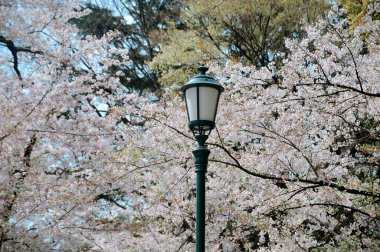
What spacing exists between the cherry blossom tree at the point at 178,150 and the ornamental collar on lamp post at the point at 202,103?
1334mm

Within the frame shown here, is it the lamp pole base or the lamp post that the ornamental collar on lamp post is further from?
the lamp pole base

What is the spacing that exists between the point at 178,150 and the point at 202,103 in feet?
9.55

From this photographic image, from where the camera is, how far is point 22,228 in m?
5.82

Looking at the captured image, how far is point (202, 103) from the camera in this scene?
388 centimetres

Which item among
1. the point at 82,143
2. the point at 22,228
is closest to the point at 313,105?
the point at 82,143

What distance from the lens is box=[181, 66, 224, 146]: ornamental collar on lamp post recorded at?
12.7 ft

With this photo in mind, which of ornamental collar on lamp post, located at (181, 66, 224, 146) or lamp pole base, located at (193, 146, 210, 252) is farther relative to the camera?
ornamental collar on lamp post, located at (181, 66, 224, 146)

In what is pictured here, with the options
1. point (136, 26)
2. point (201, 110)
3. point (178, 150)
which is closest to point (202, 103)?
point (201, 110)

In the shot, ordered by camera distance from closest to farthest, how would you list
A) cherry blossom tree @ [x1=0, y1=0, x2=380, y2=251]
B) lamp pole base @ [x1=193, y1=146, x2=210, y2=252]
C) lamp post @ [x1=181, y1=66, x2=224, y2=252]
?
lamp pole base @ [x1=193, y1=146, x2=210, y2=252] → lamp post @ [x1=181, y1=66, x2=224, y2=252] → cherry blossom tree @ [x1=0, y1=0, x2=380, y2=251]

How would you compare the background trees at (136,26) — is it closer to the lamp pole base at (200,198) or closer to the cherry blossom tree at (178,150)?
the cherry blossom tree at (178,150)

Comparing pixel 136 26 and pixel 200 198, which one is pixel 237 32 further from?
pixel 200 198

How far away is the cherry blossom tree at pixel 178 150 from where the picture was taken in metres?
5.39

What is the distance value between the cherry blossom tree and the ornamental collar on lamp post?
4.38 feet

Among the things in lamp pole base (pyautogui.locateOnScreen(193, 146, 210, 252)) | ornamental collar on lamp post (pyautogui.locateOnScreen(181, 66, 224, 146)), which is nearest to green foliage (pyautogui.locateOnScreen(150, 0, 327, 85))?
ornamental collar on lamp post (pyautogui.locateOnScreen(181, 66, 224, 146))
